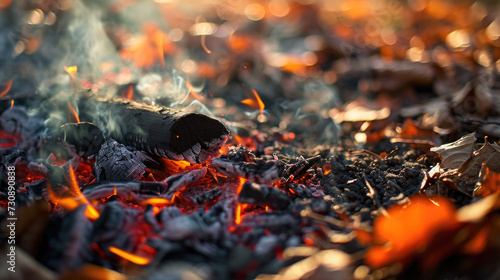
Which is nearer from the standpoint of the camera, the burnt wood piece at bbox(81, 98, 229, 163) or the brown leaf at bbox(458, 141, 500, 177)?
the brown leaf at bbox(458, 141, 500, 177)

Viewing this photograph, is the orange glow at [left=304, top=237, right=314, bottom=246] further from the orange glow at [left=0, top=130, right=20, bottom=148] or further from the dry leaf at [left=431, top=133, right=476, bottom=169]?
the orange glow at [left=0, top=130, right=20, bottom=148]

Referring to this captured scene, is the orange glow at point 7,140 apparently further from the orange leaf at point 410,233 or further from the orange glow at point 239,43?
the orange glow at point 239,43

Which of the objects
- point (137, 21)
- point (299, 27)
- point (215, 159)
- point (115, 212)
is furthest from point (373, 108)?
point (137, 21)

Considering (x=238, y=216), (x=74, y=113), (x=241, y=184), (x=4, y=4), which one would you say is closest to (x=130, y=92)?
(x=74, y=113)

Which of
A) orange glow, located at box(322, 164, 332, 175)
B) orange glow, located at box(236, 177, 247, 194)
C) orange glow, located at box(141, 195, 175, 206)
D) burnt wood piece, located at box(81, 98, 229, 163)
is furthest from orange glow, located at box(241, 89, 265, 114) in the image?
A: orange glow, located at box(141, 195, 175, 206)

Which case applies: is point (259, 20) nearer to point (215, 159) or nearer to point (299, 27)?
point (299, 27)

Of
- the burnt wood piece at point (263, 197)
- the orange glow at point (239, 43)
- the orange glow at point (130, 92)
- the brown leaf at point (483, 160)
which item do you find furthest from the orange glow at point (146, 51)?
the brown leaf at point (483, 160)
